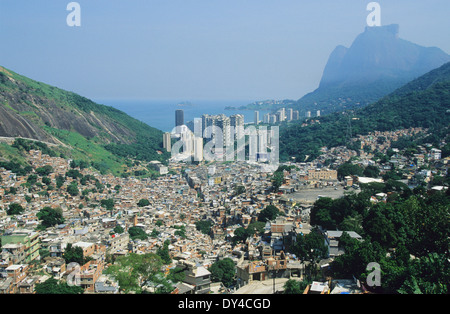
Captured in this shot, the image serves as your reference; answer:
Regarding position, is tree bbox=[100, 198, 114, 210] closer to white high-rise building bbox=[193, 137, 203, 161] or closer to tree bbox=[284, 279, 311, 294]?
tree bbox=[284, 279, 311, 294]

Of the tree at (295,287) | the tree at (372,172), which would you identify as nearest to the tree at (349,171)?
the tree at (372,172)

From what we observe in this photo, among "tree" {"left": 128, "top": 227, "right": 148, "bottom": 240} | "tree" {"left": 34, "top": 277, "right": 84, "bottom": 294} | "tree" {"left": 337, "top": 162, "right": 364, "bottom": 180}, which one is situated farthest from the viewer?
"tree" {"left": 337, "top": 162, "right": 364, "bottom": 180}

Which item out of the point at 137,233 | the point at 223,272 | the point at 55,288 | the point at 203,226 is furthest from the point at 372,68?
the point at 55,288

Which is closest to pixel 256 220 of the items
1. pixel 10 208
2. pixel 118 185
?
pixel 10 208

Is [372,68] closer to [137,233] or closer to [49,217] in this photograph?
[137,233]

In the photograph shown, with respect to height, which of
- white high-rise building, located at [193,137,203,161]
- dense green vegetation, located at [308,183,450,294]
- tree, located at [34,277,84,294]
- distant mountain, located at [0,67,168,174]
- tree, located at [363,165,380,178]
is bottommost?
tree, located at [34,277,84,294]

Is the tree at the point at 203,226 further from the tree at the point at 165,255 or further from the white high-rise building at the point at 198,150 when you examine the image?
the white high-rise building at the point at 198,150

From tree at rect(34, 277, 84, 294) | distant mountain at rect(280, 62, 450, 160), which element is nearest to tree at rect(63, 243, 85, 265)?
tree at rect(34, 277, 84, 294)
